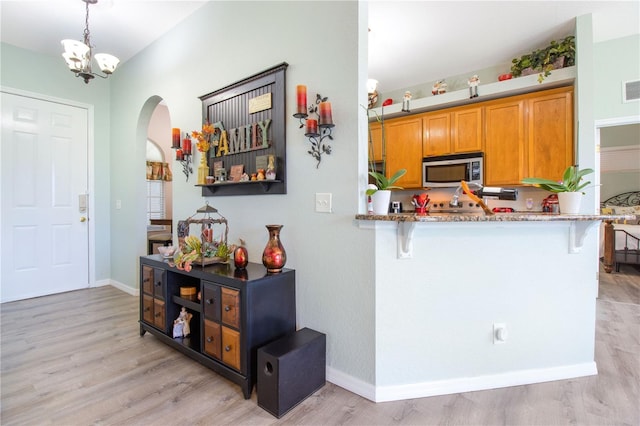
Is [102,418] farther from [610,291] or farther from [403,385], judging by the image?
[610,291]

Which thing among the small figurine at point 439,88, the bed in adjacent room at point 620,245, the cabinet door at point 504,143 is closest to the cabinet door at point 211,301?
the cabinet door at point 504,143

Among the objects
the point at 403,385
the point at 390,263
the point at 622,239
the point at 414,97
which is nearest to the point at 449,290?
the point at 390,263

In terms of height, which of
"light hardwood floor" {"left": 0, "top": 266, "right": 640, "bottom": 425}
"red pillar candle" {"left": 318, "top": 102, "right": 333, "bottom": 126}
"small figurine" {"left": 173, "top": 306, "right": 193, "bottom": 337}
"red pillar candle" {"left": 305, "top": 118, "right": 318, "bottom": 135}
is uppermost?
"red pillar candle" {"left": 318, "top": 102, "right": 333, "bottom": 126}

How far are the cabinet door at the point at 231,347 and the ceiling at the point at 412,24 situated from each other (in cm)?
282

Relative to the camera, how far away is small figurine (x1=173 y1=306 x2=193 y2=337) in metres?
2.28

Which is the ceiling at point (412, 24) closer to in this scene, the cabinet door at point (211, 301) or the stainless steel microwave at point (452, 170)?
the stainless steel microwave at point (452, 170)

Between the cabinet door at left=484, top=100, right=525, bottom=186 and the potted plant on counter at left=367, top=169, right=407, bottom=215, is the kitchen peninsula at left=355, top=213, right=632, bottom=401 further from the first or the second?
the cabinet door at left=484, top=100, right=525, bottom=186

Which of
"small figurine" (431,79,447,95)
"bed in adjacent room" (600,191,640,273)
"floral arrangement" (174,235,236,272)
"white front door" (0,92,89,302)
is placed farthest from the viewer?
"bed in adjacent room" (600,191,640,273)

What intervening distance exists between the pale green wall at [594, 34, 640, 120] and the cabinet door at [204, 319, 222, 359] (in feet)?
14.3

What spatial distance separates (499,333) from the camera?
1872 mm

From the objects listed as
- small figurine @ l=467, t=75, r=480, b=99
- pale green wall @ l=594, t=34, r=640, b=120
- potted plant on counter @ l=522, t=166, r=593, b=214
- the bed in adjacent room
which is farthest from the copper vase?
the bed in adjacent room

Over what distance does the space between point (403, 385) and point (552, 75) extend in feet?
11.1

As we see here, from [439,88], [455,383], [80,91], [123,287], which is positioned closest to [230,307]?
[455,383]

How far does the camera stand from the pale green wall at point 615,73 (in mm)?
3271
